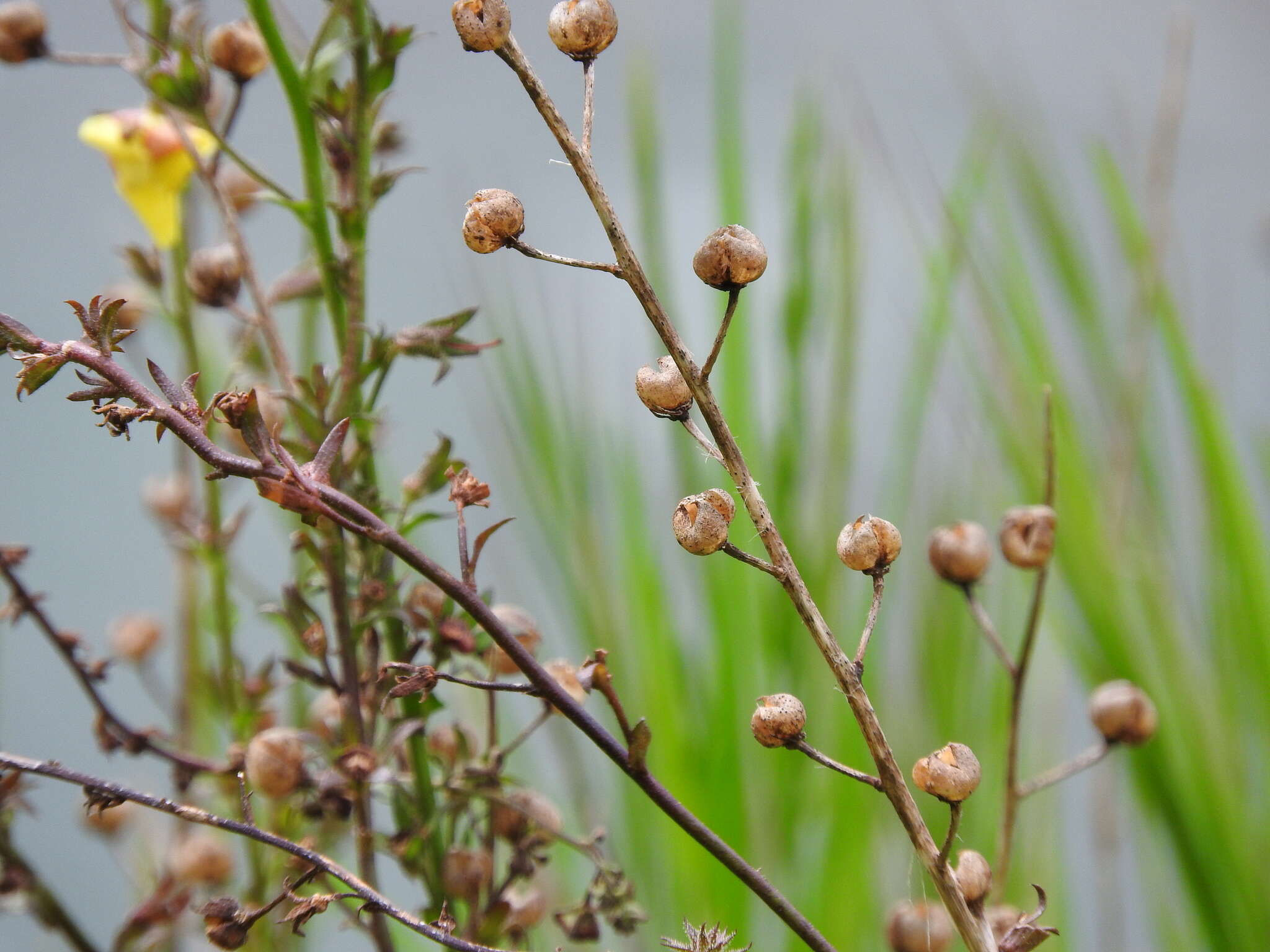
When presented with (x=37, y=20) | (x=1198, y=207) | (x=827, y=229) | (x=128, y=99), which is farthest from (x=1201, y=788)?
(x=1198, y=207)

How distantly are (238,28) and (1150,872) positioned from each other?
44cm

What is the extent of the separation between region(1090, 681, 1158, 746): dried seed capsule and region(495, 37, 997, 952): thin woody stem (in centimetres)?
7

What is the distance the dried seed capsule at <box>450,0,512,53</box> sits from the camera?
11 centimetres

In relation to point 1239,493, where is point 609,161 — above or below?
above

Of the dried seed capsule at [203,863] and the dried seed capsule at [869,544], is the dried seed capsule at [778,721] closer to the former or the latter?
the dried seed capsule at [869,544]

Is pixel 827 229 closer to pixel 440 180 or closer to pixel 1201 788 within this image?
pixel 1201 788

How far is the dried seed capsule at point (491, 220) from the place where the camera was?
4.6 inches

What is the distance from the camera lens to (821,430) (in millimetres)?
421

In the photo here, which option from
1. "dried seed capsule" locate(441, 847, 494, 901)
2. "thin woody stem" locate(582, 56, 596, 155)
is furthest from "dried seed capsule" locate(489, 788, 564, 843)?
"thin woody stem" locate(582, 56, 596, 155)

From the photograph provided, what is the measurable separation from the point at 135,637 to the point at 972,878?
275 millimetres

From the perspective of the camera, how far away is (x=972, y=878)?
0.43ft

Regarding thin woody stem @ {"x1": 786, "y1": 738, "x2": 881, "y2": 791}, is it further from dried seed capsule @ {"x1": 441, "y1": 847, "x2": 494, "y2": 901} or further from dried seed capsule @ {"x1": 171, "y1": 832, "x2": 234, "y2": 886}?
dried seed capsule @ {"x1": 171, "y1": 832, "x2": 234, "y2": 886}

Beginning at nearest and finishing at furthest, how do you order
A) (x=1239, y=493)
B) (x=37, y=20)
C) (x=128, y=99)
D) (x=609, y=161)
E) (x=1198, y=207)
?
(x=37, y=20) → (x=1239, y=493) → (x=128, y=99) → (x=609, y=161) → (x=1198, y=207)

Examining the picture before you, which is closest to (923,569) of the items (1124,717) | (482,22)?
(1124,717)
